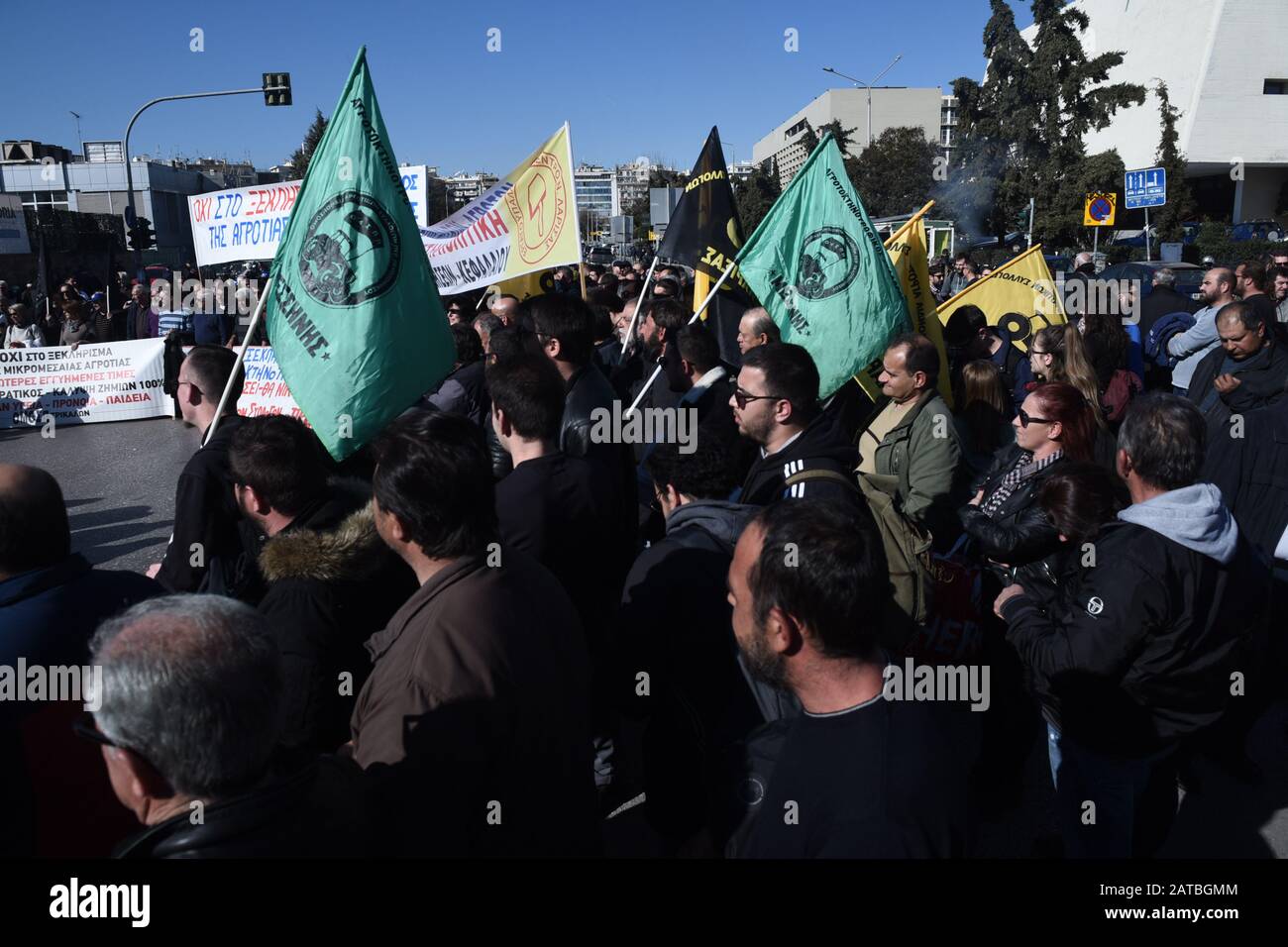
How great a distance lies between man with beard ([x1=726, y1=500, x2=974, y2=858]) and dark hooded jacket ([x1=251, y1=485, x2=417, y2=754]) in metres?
1.07

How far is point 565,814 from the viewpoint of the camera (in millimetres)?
2197

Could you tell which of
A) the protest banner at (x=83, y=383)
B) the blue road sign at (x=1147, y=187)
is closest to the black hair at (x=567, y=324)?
the protest banner at (x=83, y=383)

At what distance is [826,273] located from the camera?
5.05m

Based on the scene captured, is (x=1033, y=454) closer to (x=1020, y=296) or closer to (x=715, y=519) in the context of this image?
(x=715, y=519)

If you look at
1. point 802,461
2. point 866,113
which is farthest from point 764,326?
point 866,113

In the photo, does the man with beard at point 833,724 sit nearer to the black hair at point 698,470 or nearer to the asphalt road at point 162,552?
the black hair at point 698,470

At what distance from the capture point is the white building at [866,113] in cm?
11112

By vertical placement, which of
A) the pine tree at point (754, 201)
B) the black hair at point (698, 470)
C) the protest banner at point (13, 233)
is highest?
the pine tree at point (754, 201)

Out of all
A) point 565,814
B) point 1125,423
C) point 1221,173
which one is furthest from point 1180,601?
point 1221,173

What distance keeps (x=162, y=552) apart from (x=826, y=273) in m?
5.36

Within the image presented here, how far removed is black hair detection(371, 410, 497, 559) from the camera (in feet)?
7.36

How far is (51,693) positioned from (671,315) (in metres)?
5.15

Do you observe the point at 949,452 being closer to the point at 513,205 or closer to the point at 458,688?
the point at 458,688

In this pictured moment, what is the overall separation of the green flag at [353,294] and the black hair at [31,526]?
116cm
